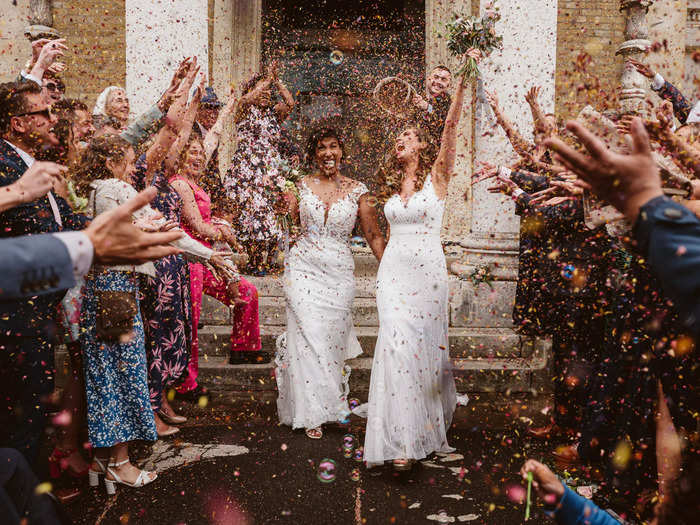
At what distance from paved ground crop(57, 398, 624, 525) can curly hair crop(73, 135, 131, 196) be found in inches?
75.5

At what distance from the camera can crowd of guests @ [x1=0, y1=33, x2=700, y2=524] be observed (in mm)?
1293

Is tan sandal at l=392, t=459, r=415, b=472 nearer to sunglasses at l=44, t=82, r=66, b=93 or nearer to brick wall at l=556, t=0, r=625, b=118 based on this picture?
sunglasses at l=44, t=82, r=66, b=93

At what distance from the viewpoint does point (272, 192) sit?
248 inches

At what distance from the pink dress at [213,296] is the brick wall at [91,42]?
5618 mm

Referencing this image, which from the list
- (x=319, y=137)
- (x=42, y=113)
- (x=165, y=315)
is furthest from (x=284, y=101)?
(x=42, y=113)

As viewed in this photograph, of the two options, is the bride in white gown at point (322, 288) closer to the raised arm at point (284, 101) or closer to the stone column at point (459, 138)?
the raised arm at point (284, 101)

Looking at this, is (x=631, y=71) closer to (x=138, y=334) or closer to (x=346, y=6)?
(x=346, y=6)

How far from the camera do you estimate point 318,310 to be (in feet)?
15.1

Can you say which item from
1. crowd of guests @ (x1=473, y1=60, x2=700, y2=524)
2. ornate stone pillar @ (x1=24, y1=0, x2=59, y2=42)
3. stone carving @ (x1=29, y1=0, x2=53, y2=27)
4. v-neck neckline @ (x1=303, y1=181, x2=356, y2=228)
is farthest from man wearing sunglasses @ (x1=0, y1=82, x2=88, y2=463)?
stone carving @ (x1=29, y1=0, x2=53, y2=27)

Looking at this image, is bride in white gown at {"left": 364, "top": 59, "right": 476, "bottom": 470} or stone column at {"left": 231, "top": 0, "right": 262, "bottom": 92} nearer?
bride in white gown at {"left": 364, "top": 59, "right": 476, "bottom": 470}

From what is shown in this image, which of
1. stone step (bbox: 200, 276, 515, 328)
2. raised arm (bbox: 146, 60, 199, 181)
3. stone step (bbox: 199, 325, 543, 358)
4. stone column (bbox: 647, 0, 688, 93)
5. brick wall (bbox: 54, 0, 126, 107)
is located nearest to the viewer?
raised arm (bbox: 146, 60, 199, 181)

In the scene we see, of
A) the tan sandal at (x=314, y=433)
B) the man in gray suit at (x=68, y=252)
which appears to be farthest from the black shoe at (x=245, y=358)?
the man in gray suit at (x=68, y=252)

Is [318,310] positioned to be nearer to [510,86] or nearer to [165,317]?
[165,317]

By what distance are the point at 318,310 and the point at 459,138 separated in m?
4.89
